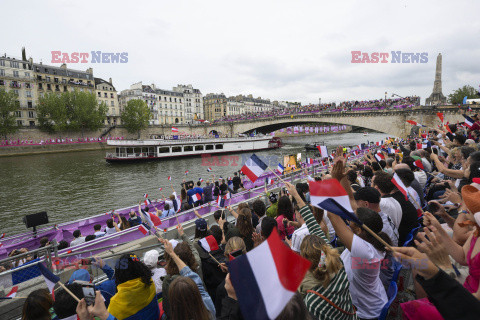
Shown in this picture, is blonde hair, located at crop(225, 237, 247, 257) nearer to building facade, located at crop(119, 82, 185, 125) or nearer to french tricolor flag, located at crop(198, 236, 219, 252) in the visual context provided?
french tricolor flag, located at crop(198, 236, 219, 252)

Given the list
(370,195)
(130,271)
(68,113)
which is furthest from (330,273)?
(68,113)

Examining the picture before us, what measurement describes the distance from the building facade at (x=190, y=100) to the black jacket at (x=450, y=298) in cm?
9419

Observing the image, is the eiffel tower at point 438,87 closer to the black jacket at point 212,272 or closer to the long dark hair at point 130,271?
the black jacket at point 212,272

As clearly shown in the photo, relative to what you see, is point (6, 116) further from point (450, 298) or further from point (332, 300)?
point (450, 298)

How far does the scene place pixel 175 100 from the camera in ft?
298

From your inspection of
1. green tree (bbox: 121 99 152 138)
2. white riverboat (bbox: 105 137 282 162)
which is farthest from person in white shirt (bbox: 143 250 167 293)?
green tree (bbox: 121 99 152 138)

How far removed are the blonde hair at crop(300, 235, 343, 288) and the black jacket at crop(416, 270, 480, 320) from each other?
2.62 feet

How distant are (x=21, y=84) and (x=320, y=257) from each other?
7364 cm

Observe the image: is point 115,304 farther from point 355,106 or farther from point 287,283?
point 355,106

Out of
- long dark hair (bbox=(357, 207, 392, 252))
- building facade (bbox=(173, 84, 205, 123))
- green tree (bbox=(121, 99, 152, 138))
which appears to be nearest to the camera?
long dark hair (bbox=(357, 207, 392, 252))

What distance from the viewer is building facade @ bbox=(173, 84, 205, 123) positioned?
95.1m

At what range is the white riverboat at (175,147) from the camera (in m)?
33.9

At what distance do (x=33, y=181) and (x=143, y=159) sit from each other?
12953 millimetres

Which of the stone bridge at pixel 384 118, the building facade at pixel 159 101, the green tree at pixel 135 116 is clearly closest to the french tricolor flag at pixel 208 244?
the stone bridge at pixel 384 118
